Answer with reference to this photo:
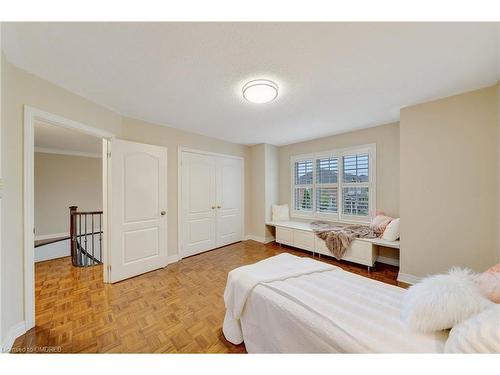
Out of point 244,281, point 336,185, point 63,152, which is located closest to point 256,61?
point 244,281

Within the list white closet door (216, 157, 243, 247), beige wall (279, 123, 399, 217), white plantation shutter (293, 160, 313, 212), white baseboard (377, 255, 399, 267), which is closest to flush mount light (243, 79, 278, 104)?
white closet door (216, 157, 243, 247)

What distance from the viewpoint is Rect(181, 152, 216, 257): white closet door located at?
3413mm

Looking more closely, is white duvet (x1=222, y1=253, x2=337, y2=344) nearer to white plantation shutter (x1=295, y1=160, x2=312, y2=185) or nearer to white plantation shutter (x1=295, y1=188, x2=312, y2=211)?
white plantation shutter (x1=295, y1=188, x2=312, y2=211)

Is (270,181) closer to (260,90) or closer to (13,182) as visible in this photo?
(260,90)

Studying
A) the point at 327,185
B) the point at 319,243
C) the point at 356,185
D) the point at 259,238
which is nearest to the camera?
the point at 319,243

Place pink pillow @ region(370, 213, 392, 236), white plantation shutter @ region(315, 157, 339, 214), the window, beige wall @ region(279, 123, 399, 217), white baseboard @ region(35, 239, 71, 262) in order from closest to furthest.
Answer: pink pillow @ region(370, 213, 392, 236), beige wall @ region(279, 123, 399, 217), the window, white plantation shutter @ region(315, 157, 339, 214), white baseboard @ region(35, 239, 71, 262)

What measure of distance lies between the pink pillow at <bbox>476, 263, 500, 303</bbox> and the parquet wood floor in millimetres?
1505

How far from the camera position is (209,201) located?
12.5 feet

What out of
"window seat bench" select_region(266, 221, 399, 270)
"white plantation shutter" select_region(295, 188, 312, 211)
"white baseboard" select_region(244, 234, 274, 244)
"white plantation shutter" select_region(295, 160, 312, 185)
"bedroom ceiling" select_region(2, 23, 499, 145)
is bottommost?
"white baseboard" select_region(244, 234, 274, 244)

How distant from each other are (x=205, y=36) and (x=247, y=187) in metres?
3.47

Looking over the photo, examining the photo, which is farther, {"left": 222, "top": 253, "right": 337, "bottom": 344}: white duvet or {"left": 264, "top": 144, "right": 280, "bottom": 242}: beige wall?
{"left": 264, "top": 144, "right": 280, "bottom": 242}: beige wall

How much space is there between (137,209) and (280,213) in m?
2.90

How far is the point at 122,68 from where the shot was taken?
1610mm

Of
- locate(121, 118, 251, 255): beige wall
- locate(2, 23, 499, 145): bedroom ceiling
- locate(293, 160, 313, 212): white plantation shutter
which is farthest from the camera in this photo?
locate(293, 160, 313, 212): white plantation shutter
